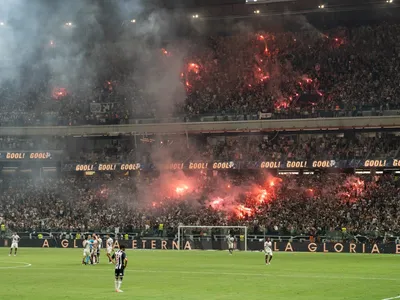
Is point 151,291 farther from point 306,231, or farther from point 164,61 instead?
point 164,61

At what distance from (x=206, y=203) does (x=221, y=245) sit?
7704 mm

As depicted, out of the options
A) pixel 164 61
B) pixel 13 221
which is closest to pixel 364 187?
pixel 164 61

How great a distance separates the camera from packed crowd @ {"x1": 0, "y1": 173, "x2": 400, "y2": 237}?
62219mm

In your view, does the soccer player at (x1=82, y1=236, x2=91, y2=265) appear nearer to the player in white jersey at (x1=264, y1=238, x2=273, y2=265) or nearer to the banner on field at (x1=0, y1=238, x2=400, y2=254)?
the banner on field at (x1=0, y1=238, x2=400, y2=254)

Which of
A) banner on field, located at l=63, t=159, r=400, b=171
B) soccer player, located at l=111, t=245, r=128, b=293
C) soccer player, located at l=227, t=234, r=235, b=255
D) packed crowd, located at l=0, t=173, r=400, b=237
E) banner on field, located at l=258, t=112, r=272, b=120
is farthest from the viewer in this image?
banner on field, located at l=258, t=112, r=272, b=120

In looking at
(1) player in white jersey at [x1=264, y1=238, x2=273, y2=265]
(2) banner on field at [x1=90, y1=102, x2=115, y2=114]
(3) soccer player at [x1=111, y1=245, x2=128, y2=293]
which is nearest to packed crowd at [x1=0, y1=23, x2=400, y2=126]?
(2) banner on field at [x1=90, y1=102, x2=115, y2=114]

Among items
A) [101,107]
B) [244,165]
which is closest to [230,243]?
[244,165]

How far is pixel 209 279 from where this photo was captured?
32250 millimetres

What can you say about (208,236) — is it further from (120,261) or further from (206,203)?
(120,261)

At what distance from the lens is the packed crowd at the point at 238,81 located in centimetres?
7106

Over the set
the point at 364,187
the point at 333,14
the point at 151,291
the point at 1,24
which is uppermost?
the point at 333,14

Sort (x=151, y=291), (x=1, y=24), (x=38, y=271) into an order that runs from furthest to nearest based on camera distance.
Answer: (x=1, y=24) < (x=38, y=271) < (x=151, y=291)

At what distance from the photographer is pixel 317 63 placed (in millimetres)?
72812

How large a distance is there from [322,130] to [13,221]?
99.6ft
